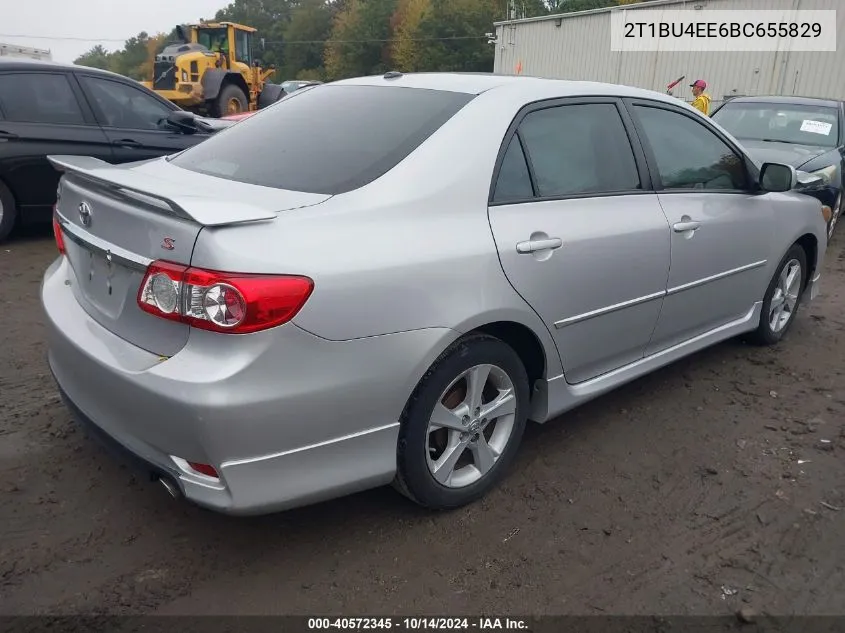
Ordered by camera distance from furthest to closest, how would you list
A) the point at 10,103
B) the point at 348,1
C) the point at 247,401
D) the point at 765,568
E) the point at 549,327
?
the point at 348,1
the point at 10,103
the point at 549,327
the point at 765,568
the point at 247,401

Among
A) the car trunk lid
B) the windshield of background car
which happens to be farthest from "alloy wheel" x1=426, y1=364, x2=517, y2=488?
the windshield of background car

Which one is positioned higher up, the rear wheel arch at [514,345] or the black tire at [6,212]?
the rear wheel arch at [514,345]

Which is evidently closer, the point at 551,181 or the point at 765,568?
the point at 765,568

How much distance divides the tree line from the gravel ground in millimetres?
37977

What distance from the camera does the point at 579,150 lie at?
124 inches

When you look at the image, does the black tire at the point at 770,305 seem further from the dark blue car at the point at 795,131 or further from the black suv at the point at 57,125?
the black suv at the point at 57,125

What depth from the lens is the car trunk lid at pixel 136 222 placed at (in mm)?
2107

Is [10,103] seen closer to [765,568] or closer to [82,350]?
[82,350]

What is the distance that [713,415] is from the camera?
12.2ft

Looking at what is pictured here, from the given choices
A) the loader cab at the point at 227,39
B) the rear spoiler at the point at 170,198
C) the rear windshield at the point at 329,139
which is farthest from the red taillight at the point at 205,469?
the loader cab at the point at 227,39

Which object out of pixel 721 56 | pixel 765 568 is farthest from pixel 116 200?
pixel 721 56

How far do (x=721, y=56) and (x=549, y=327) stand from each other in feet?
68.5

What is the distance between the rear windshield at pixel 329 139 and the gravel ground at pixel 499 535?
1297mm

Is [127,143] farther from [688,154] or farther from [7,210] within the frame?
[688,154]
